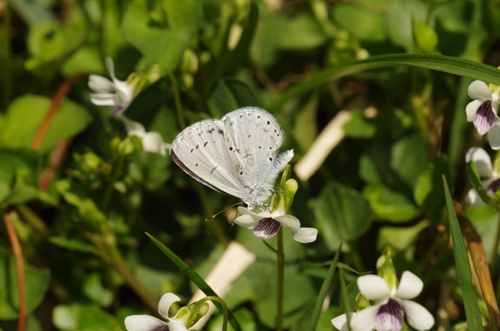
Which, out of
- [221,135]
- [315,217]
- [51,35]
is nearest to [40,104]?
[51,35]

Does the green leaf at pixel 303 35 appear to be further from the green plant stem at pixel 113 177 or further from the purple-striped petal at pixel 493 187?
the purple-striped petal at pixel 493 187

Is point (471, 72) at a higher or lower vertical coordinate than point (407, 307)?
higher

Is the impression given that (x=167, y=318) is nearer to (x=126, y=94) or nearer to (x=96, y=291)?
(x=126, y=94)

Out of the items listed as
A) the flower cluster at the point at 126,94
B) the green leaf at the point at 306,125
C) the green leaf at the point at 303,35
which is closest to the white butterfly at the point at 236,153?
the flower cluster at the point at 126,94

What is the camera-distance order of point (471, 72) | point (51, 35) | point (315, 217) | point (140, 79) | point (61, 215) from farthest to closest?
point (51, 35) < point (61, 215) < point (315, 217) < point (140, 79) < point (471, 72)

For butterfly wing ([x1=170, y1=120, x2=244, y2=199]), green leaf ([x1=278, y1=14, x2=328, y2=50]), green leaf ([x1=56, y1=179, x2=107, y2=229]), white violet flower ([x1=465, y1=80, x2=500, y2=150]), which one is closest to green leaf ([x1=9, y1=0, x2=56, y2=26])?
green leaf ([x1=56, y1=179, x2=107, y2=229])

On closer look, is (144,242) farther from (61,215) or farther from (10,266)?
(10,266)
